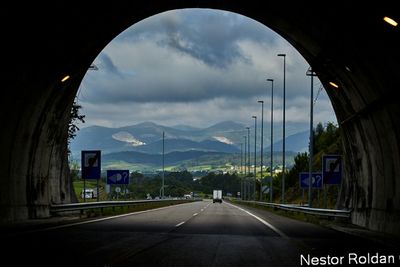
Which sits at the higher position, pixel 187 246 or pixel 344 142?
pixel 344 142

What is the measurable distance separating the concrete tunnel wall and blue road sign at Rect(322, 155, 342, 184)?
112 cm

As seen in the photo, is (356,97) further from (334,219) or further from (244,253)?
(244,253)

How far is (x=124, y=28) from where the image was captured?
24.5 metres

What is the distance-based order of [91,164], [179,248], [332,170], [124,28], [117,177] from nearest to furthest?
1. [179,248]
2. [124,28]
3. [332,170]
4. [91,164]
5. [117,177]

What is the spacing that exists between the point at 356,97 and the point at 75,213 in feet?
46.9

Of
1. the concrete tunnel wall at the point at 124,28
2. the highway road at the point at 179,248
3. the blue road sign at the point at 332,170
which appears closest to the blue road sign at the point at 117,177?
the concrete tunnel wall at the point at 124,28

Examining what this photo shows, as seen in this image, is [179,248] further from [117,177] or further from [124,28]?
[117,177]

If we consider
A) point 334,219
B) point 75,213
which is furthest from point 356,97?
point 75,213

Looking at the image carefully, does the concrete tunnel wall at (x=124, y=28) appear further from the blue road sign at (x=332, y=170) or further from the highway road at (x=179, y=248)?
the highway road at (x=179, y=248)

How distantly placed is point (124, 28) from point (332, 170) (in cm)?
1067

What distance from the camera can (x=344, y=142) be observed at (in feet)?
85.4

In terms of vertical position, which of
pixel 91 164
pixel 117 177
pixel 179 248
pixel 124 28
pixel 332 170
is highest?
pixel 124 28

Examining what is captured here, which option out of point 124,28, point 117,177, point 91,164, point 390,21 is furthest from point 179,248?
point 117,177

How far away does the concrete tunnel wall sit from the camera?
57.2ft
